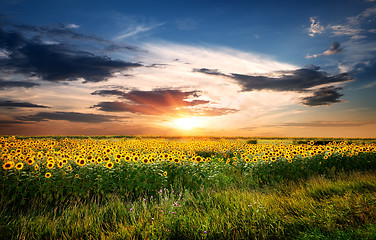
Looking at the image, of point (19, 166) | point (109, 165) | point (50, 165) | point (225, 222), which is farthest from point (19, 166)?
point (225, 222)

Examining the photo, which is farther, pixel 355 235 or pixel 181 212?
pixel 181 212

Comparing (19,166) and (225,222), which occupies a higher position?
(19,166)

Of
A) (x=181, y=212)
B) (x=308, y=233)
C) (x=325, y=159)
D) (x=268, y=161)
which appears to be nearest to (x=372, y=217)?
(x=308, y=233)

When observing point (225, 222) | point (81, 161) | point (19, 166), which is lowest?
point (225, 222)

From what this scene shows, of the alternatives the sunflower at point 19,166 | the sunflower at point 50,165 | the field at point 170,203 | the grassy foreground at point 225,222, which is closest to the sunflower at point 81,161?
the field at point 170,203

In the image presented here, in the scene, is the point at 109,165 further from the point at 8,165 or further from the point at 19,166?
the point at 8,165

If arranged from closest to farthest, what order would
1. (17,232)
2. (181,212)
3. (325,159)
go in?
1. (17,232)
2. (181,212)
3. (325,159)

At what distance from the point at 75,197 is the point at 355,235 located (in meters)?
6.22

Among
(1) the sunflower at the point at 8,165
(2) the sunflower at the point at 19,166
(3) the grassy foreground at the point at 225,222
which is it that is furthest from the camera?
(2) the sunflower at the point at 19,166

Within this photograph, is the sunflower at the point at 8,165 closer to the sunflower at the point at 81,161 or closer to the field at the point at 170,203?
the field at the point at 170,203

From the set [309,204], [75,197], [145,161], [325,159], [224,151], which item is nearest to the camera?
[309,204]

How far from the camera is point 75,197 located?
645cm

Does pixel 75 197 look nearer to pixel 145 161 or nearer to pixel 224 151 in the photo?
pixel 145 161

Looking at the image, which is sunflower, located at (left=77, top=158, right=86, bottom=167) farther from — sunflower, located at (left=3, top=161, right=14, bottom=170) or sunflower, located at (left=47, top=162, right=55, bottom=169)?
sunflower, located at (left=3, top=161, right=14, bottom=170)
